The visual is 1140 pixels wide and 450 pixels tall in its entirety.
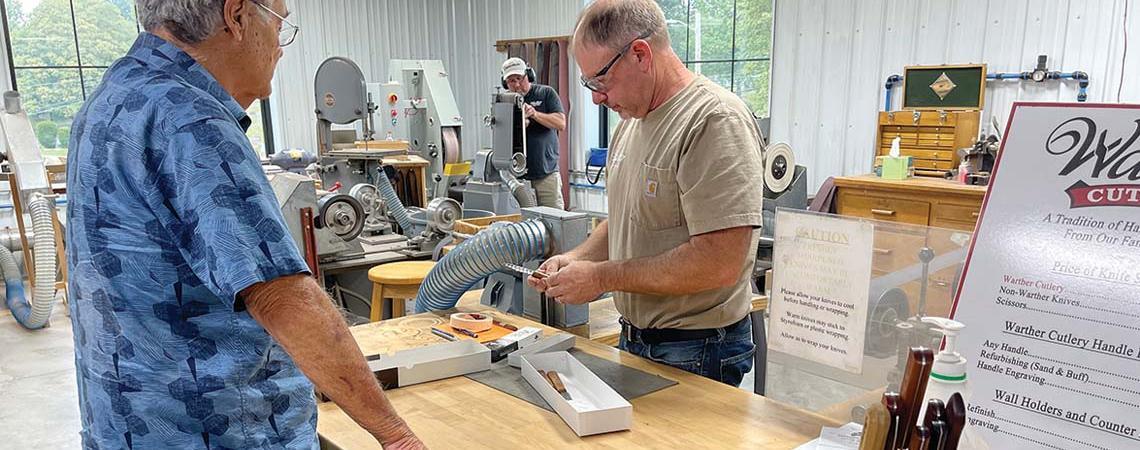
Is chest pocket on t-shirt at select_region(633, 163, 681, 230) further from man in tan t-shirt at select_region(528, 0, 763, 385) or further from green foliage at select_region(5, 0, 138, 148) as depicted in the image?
green foliage at select_region(5, 0, 138, 148)

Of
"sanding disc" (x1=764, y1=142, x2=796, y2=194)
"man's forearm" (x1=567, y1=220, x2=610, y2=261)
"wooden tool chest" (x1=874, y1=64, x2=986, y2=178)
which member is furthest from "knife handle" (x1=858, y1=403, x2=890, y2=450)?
"wooden tool chest" (x1=874, y1=64, x2=986, y2=178)

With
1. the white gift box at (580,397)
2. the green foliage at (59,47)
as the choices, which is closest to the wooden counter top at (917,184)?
the white gift box at (580,397)

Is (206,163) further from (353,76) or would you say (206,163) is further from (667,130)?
(353,76)

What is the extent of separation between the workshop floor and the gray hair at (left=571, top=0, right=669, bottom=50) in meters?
2.13

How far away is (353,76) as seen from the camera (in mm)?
4516

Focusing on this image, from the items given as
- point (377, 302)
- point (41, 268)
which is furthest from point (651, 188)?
point (41, 268)

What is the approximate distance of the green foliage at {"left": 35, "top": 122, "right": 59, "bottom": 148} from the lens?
6.25m

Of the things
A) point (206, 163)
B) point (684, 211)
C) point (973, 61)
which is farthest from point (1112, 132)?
point (973, 61)

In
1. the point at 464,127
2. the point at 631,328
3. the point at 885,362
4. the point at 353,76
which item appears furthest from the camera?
the point at 464,127

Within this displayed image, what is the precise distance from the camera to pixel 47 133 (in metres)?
6.28

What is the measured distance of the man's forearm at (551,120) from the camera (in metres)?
4.76

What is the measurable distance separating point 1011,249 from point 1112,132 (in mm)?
155

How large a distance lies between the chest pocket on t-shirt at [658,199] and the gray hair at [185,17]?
0.84 m

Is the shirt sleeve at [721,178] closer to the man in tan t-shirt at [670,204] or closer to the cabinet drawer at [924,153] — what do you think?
the man in tan t-shirt at [670,204]
